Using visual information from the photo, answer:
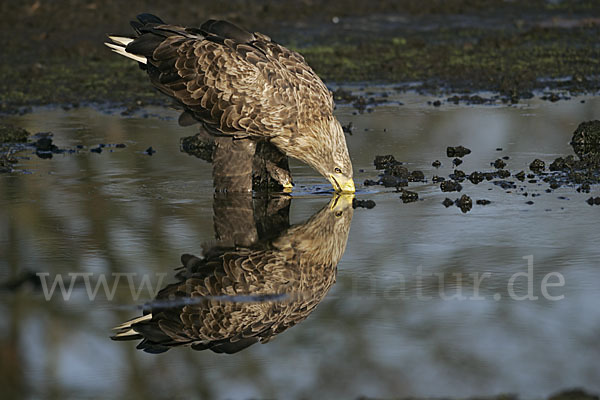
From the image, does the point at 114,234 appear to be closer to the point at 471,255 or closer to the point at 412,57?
the point at 471,255

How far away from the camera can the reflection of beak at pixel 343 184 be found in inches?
350

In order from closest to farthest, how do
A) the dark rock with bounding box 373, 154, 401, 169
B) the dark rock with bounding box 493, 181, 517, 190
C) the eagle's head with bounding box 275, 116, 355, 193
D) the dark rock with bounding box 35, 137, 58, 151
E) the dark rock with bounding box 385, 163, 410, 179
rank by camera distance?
the eagle's head with bounding box 275, 116, 355, 193, the dark rock with bounding box 493, 181, 517, 190, the dark rock with bounding box 385, 163, 410, 179, the dark rock with bounding box 373, 154, 401, 169, the dark rock with bounding box 35, 137, 58, 151

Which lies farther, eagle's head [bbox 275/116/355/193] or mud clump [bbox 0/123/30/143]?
mud clump [bbox 0/123/30/143]

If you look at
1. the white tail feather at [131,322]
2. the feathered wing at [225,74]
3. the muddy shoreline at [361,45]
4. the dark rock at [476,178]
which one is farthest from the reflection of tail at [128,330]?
the muddy shoreline at [361,45]

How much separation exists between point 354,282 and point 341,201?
7.65 ft

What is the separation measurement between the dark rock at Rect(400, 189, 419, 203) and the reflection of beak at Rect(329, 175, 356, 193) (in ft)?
1.51

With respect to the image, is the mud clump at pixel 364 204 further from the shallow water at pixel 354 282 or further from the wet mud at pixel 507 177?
the wet mud at pixel 507 177

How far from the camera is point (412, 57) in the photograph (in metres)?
17.6

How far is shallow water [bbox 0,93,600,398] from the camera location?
4.98 m

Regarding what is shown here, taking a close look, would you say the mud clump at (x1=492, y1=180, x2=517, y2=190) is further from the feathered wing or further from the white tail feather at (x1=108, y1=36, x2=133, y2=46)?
the white tail feather at (x1=108, y1=36, x2=133, y2=46)

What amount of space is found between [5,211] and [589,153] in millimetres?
5455

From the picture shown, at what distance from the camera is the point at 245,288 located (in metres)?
6.36

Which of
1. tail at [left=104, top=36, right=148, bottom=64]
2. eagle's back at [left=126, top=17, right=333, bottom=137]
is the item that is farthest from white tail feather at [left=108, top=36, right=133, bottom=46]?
eagle's back at [left=126, top=17, right=333, bottom=137]

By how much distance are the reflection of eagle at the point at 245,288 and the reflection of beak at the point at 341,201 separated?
319 mm
